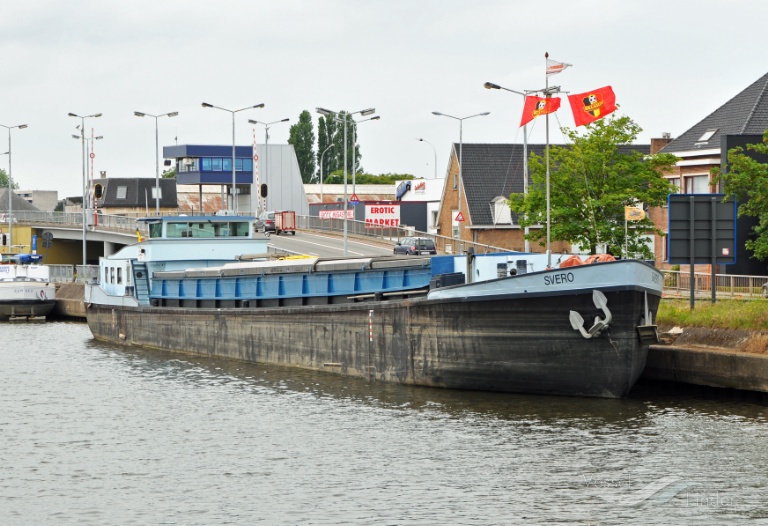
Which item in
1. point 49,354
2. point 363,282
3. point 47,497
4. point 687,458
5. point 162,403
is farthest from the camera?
point 49,354

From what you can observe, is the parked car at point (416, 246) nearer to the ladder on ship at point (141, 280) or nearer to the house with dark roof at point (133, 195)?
the ladder on ship at point (141, 280)

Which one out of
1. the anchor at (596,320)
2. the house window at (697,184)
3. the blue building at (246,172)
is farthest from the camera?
the blue building at (246,172)

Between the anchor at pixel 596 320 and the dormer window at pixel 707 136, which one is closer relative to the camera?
the anchor at pixel 596 320

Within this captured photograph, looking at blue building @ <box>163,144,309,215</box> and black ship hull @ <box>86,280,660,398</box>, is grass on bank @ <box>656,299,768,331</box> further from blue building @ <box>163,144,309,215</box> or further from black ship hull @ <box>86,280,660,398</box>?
blue building @ <box>163,144,309,215</box>

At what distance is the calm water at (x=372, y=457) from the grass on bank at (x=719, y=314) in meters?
2.51

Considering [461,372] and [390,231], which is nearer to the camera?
[461,372]

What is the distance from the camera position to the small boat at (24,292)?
70.2 meters

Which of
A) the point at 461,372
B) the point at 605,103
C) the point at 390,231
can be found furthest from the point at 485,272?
the point at 390,231

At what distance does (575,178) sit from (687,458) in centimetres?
2866

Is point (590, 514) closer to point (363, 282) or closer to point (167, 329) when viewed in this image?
point (363, 282)

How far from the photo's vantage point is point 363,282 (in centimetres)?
3806

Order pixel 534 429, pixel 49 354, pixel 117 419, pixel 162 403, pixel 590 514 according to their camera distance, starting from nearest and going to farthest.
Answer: pixel 590 514 < pixel 534 429 < pixel 117 419 < pixel 162 403 < pixel 49 354

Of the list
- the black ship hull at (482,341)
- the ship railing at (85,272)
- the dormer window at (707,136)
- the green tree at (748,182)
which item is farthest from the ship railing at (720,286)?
the ship railing at (85,272)

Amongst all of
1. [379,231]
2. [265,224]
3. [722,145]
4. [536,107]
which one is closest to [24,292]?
[265,224]
